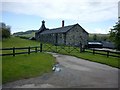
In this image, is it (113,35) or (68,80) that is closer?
(68,80)

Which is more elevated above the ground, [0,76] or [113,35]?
[113,35]

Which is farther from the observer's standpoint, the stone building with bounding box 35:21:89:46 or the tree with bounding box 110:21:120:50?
the stone building with bounding box 35:21:89:46

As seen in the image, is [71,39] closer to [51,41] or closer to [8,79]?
[51,41]

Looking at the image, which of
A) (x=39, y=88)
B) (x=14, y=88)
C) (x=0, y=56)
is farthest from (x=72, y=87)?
(x=0, y=56)

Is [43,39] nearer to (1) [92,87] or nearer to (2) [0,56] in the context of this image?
(2) [0,56]

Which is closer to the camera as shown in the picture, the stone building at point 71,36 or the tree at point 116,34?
the tree at point 116,34

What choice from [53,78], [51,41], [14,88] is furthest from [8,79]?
[51,41]

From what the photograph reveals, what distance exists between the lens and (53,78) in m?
11.2

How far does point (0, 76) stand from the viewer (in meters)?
11.3

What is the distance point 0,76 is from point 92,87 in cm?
552

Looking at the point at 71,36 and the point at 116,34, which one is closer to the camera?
the point at 116,34

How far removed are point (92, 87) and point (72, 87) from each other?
102 centimetres

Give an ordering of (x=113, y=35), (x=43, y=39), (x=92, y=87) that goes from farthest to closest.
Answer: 1. (x=43, y=39)
2. (x=113, y=35)
3. (x=92, y=87)

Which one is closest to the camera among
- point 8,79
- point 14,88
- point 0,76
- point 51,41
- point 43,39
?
point 14,88
